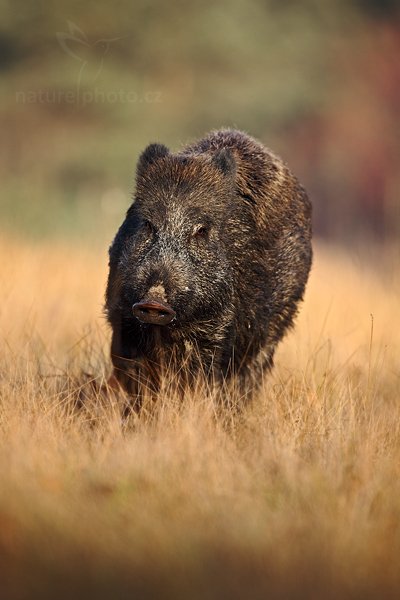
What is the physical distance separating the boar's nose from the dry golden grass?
40 centimetres

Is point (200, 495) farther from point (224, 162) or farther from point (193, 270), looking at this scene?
point (224, 162)

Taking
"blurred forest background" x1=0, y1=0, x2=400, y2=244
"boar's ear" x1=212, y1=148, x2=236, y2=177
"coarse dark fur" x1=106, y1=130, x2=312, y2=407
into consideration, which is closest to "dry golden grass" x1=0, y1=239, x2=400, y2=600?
"coarse dark fur" x1=106, y1=130, x2=312, y2=407

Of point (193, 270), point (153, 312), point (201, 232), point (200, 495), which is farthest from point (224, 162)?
point (200, 495)

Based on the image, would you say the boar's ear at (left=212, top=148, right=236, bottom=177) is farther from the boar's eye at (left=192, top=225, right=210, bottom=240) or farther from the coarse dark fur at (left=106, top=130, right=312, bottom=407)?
the boar's eye at (left=192, top=225, right=210, bottom=240)

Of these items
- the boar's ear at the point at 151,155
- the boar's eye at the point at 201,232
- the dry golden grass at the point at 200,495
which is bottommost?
the dry golden grass at the point at 200,495

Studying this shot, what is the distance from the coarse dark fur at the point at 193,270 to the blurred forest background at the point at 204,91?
16.7 meters

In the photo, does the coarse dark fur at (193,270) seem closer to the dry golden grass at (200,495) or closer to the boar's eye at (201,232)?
the boar's eye at (201,232)

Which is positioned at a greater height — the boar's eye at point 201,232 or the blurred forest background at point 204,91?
the blurred forest background at point 204,91

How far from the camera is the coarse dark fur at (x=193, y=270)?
5535 millimetres

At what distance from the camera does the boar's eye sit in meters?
5.68

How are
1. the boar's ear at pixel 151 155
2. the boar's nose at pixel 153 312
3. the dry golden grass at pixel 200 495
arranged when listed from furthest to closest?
the boar's ear at pixel 151 155 → the boar's nose at pixel 153 312 → the dry golden grass at pixel 200 495

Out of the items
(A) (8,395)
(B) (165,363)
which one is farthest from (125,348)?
(A) (8,395)

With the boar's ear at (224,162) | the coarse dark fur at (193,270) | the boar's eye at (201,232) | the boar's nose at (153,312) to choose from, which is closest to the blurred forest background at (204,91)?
the coarse dark fur at (193,270)

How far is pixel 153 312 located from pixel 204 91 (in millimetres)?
23522
